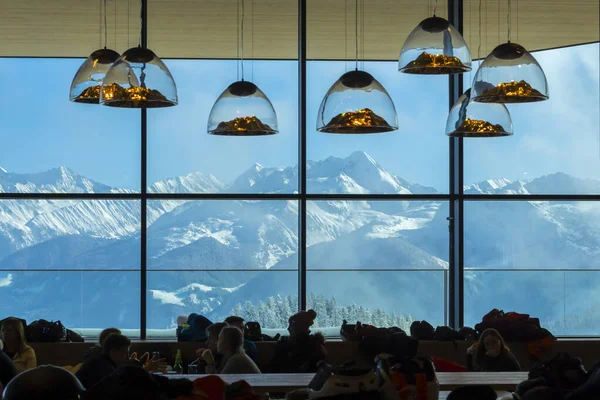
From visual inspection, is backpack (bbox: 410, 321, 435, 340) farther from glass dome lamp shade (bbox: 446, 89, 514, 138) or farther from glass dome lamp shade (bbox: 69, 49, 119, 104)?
glass dome lamp shade (bbox: 69, 49, 119, 104)

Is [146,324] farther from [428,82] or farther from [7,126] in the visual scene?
[428,82]

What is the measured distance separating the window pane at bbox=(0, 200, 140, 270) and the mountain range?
0.01 meters

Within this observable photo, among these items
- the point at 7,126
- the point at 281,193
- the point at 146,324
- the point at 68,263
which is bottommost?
the point at 146,324

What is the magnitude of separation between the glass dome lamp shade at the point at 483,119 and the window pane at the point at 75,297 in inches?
173

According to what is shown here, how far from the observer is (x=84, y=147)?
376 inches

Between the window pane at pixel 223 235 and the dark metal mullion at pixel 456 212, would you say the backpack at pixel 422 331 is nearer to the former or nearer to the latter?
the dark metal mullion at pixel 456 212

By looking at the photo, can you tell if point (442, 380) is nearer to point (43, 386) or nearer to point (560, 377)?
point (560, 377)

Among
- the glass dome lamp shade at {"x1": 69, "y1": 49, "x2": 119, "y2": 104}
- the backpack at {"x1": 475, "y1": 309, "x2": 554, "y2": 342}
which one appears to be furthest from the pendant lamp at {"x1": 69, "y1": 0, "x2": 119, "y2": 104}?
the backpack at {"x1": 475, "y1": 309, "x2": 554, "y2": 342}

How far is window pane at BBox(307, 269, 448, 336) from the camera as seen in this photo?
31.4 feet

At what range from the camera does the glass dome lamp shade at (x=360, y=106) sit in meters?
5.34

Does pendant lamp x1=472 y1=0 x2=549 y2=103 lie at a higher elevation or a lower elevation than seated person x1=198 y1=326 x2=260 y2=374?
higher

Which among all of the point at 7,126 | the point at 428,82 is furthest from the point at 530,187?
the point at 7,126

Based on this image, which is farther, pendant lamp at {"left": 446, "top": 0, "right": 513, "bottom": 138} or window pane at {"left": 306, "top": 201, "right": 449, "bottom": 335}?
window pane at {"left": 306, "top": 201, "right": 449, "bottom": 335}

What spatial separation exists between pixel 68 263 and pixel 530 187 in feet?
16.1
